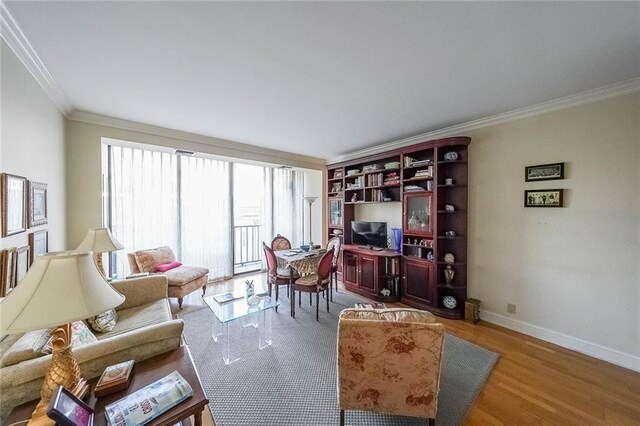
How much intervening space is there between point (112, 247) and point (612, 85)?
5.15m

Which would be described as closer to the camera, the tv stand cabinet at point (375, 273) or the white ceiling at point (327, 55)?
the white ceiling at point (327, 55)

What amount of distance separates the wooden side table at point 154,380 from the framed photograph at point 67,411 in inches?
2.8

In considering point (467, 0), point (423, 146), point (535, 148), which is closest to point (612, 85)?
point (535, 148)

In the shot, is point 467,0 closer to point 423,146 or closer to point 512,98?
point 512,98

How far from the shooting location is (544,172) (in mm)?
2701

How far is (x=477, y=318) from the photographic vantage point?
123 inches

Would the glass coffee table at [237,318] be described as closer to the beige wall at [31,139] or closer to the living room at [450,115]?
the living room at [450,115]

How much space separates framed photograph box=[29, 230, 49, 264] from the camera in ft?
6.20

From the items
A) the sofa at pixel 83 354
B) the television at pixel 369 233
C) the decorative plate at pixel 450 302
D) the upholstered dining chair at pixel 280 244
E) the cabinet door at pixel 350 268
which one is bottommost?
the decorative plate at pixel 450 302

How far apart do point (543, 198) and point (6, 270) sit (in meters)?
4.68

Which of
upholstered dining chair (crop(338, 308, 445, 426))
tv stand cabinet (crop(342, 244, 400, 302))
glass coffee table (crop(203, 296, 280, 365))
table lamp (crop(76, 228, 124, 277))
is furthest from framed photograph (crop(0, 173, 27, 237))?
tv stand cabinet (crop(342, 244, 400, 302))

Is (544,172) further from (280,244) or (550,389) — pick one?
(280,244)

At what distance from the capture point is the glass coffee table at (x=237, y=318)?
2.39 meters

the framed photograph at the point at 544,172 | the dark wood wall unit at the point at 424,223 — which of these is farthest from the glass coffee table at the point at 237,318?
the framed photograph at the point at 544,172
